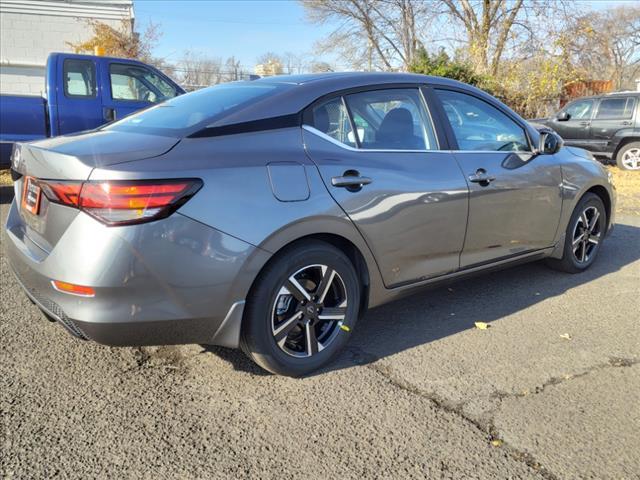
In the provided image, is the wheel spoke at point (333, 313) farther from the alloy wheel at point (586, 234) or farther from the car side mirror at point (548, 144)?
the alloy wheel at point (586, 234)

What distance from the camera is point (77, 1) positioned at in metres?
18.4

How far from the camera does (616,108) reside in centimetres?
1269

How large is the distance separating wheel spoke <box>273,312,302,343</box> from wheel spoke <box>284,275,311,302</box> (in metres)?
0.09

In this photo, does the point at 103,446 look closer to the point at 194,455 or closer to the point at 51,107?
the point at 194,455

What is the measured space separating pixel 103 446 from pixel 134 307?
0.60 meters

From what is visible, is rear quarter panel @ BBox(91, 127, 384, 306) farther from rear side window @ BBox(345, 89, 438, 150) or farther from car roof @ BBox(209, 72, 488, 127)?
rear side window @ BBox(345, 89, 438, 150)

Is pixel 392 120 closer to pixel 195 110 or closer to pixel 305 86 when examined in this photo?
pixel 305 86

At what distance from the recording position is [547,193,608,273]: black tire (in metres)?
4.71

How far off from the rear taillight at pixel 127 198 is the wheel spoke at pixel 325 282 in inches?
35.7

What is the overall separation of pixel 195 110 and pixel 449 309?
2.25 meters

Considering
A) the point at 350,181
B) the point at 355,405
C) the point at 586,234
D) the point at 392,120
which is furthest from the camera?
the point at 586,234

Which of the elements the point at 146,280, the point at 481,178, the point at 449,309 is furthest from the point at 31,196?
the point at 449,309

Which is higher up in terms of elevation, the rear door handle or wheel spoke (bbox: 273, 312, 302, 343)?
the rear door handle

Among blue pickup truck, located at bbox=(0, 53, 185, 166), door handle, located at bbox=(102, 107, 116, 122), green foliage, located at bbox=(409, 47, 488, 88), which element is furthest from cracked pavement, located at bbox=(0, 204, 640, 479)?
green foliage, located at bbox=(409, 47, 488, 88)
